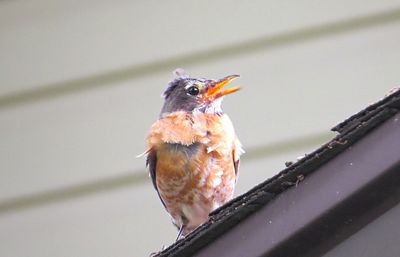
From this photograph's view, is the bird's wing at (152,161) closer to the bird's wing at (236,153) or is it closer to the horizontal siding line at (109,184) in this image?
the bird's wing at (236,153)

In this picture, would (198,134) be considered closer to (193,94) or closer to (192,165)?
(192,165)

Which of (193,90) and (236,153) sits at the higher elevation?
(193,90)

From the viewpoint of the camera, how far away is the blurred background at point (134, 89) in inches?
173

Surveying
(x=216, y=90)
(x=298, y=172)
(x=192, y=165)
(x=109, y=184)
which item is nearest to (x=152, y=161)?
(x=192, y=165)

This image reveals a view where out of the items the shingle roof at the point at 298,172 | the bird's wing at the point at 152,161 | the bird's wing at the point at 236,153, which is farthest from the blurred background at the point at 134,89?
the shingle roof at the point at 298,172

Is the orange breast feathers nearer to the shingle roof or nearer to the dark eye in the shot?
the dark eye

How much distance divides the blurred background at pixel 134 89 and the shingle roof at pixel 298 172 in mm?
2034

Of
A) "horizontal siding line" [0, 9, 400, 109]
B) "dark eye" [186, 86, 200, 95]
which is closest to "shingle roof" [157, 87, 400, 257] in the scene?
"dark eye" [186, 86, 200, 95]

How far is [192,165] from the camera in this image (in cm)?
383

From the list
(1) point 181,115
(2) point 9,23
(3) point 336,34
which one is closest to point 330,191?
(1) point 181,115

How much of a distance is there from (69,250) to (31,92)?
2.29 feet

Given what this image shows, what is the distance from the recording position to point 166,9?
4.75 meters

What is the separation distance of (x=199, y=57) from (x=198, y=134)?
723 mm

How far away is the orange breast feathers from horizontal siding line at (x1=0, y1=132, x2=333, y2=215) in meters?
0.29
